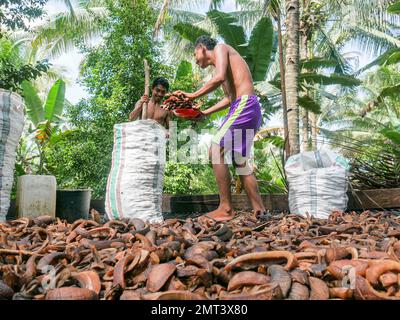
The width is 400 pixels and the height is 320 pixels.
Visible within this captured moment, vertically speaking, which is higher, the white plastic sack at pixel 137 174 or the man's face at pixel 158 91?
the man's face at pixel 158 91

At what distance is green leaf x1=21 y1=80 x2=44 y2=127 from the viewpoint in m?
7.42

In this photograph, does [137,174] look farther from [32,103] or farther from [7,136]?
[32,103]

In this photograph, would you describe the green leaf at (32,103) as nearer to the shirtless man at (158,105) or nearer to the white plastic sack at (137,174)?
the shirtless man at (158,105)

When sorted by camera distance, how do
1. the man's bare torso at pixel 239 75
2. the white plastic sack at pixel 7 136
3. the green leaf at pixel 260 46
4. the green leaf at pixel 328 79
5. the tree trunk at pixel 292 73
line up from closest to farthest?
1. the white plastic sack at pixel 7 136
2. the man's bare torso at pixel 239 75
3. the tree trunk at pixel 292 73
4. the green leaf at pixel 260 46
5. the green leaf at pixel 328 79

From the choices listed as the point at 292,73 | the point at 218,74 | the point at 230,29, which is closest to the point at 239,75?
the point at 218,74

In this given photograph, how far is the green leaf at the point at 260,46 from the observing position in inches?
339

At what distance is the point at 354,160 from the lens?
14.8 ft

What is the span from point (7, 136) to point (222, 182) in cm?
167

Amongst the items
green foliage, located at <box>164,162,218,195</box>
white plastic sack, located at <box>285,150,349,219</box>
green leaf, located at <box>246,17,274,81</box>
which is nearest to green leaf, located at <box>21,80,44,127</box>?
green foliage, located at <box>164,162,218,195</box>

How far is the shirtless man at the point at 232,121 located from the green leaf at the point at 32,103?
15.5ft

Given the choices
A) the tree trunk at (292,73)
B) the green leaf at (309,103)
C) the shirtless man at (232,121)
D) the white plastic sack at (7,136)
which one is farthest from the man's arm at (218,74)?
the green leaf at (309,103)

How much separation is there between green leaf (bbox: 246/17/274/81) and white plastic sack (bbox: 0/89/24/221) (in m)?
6.62

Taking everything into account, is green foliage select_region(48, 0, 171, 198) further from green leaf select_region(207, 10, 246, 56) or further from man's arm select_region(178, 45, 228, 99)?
man's arm select_region(178, 45, 228, 99)

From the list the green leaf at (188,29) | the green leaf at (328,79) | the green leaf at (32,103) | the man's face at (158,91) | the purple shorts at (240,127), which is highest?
the green leaf at (188,29)
